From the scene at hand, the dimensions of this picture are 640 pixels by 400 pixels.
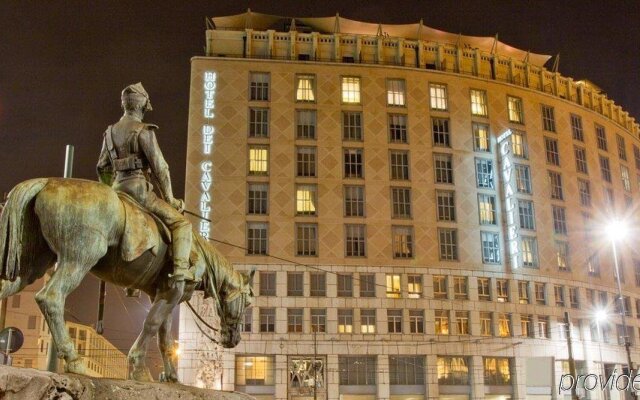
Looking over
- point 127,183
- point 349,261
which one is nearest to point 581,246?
point 349,261

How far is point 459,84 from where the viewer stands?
67.4 meters

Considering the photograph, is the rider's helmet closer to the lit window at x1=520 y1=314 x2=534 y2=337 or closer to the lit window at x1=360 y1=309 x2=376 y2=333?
the lit window at x1=360 y1=309 x2=376 y2=333

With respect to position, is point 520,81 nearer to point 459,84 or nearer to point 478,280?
point 459,84

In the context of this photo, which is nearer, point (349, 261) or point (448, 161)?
point (349, 261)

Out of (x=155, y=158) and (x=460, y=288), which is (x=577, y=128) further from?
(x=155, y=158)

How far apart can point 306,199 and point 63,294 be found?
55.0 meters

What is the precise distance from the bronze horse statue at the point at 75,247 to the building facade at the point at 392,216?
1951 inches

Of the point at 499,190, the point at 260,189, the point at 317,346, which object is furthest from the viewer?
the point at 499,190

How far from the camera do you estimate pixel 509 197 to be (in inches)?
2559

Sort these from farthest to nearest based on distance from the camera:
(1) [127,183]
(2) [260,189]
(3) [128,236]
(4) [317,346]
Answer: (2) [260,189] → (4) [317,346] → (1) [127,183] → (3) [128,236]

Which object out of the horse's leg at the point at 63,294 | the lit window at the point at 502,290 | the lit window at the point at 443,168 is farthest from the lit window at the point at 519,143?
the horse's leg at the point at 63,294

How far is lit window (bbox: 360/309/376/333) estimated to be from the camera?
59469mm

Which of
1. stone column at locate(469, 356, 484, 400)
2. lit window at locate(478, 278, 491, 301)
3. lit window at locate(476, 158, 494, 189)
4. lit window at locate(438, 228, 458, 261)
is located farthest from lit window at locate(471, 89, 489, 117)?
stone column at locate(469, 356, 484, 400)

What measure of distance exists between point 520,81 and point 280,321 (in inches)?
1362
